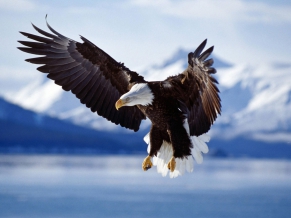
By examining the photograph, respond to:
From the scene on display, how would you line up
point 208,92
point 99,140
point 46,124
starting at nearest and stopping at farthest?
point 208,92, point 99,140, point 46,124

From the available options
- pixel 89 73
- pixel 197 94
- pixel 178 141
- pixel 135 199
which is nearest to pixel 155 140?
pixel 178 141

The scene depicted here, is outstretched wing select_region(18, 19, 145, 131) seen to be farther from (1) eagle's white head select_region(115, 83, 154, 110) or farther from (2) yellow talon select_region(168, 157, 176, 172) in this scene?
(2) yellow talon select_region(168, 157, 176, 172)

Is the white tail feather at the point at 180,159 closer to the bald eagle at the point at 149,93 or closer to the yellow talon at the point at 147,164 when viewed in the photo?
the bald eagle at the point at 149,93

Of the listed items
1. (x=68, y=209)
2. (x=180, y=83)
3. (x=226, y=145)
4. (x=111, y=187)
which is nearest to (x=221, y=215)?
(x=68, y=209)

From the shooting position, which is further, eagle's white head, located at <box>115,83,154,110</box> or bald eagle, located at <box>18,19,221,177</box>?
bald eagle, located at <box>18,19,221,177</box>

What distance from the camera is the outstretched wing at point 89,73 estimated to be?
17.9ft

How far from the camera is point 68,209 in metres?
24.3

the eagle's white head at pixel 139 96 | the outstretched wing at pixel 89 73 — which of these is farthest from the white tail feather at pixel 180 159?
the eagle's white head at pixel 139 96

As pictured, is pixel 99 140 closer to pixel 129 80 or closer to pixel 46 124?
pixel 46 124

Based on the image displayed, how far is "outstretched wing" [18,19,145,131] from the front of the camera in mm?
5441

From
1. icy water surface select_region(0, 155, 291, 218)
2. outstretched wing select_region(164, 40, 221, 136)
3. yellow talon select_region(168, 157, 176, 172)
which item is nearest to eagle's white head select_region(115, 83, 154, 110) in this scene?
outstretched wing select_region(164, 40, 221, 136)

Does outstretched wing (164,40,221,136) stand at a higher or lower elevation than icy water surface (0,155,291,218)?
lower

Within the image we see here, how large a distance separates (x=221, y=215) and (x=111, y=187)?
10.7m

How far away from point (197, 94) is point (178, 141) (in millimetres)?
402
